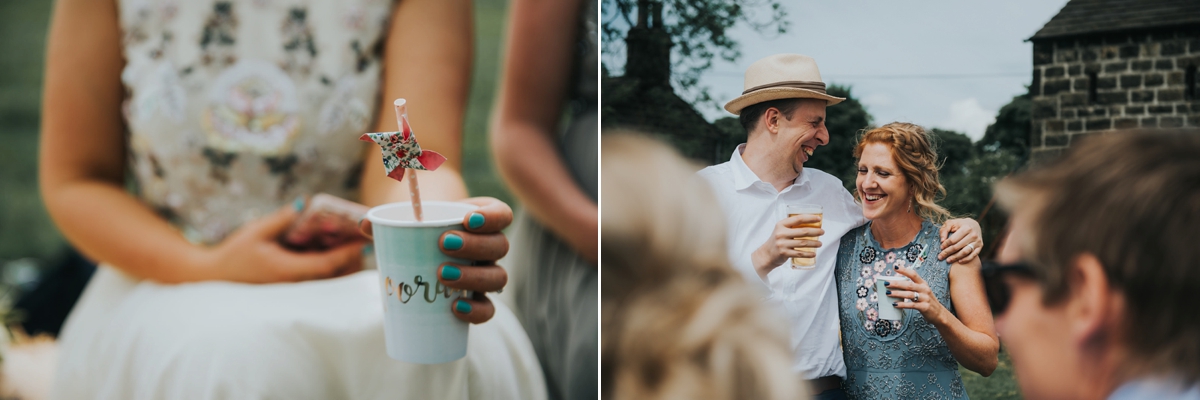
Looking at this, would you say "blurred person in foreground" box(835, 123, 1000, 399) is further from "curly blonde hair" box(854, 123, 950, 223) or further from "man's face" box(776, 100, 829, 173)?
"man's face" box(776, 100, 829, 173)

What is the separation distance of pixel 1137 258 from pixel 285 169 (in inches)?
80.1

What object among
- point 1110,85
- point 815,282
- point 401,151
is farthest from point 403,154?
point 1110,85

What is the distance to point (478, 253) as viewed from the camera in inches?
74.9

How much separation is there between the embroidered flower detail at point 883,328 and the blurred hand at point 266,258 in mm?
1463

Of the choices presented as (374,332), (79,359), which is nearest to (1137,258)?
(374,332)

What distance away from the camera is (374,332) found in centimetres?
195

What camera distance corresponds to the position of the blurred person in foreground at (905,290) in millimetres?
1936

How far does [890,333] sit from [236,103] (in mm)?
1834

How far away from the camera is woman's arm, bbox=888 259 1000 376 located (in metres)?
1.92

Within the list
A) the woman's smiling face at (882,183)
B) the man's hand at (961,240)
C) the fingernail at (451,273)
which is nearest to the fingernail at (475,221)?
the fingernail at (451,273)

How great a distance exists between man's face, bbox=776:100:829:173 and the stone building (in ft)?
1.76

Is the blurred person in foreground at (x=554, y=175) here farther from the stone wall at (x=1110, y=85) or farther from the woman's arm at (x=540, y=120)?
the stone wall at (x=1110, y=85)

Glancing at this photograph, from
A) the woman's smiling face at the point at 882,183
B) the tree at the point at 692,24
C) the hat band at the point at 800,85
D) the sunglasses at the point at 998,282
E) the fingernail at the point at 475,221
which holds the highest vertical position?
the tree at the point at 692,24

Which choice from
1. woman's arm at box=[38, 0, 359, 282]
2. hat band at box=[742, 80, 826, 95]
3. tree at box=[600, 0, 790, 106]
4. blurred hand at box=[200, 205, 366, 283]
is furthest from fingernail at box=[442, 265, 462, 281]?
hat band at box=[742, 80, 826, 95]
